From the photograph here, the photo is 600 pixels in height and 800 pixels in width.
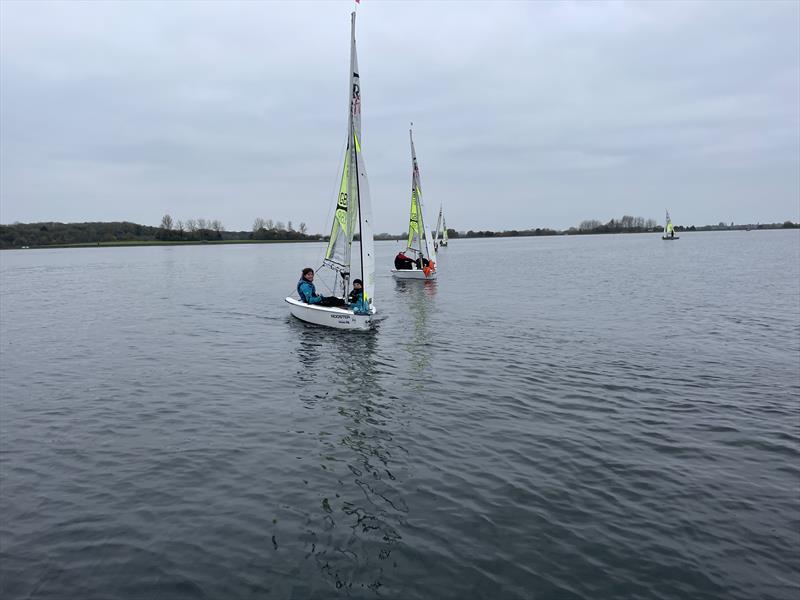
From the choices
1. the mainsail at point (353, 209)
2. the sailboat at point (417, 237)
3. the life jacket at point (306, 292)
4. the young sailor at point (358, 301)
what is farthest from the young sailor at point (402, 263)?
the young sailor at point (358, 301)

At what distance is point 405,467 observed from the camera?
9352 mm

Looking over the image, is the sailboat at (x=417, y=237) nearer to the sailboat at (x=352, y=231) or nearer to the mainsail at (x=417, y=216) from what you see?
the mainsail at (x=417, y=216)

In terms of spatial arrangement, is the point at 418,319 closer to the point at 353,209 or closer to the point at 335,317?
the point at 335,317

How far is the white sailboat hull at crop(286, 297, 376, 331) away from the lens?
864 inches

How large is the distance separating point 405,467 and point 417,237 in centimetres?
4040

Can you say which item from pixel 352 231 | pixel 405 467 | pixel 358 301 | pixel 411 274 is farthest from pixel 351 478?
pixel 411 274

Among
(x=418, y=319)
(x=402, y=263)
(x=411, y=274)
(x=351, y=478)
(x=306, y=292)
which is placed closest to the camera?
(x=351, y=478)

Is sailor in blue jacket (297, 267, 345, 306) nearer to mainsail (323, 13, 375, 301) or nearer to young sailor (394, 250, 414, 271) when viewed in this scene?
mainsail (323, 13, 375, 301)

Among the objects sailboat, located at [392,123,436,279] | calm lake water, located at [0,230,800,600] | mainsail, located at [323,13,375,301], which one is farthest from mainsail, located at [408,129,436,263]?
calm lake water, located at [0,230,800,600]

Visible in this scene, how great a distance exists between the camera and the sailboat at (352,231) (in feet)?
69.2

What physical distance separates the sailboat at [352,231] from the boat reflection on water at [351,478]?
5877mm

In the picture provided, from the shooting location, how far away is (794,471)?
354 inches

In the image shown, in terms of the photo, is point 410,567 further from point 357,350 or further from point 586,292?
point 586,292

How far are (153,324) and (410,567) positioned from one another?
23.0 metres
